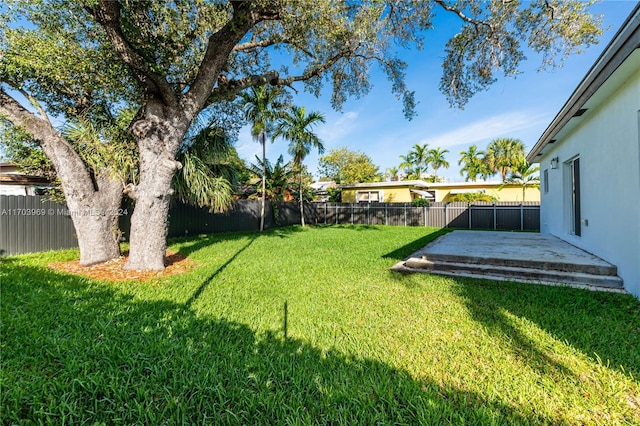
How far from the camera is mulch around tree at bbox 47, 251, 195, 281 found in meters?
4.90

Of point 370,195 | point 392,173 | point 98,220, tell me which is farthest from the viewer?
point 392,173

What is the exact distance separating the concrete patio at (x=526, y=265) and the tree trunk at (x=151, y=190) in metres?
5.00

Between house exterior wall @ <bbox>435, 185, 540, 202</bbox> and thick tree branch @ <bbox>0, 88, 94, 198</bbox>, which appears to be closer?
thick tree branch @ <bbox>0, 88, 94, 198</bbox>

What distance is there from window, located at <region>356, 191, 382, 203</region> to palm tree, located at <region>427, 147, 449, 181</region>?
12478mm

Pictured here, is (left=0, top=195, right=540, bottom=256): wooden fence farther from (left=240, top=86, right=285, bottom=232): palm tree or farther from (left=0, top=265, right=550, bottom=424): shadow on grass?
(left=0, top=265, right=550, bottom=424): shadow on grass

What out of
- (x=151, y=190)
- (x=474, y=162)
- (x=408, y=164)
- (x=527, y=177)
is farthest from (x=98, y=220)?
(x=474, y=162)

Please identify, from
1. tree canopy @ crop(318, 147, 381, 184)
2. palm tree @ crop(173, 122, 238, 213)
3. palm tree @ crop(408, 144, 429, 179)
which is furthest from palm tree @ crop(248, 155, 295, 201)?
palm tree @ crop(408, 144, 429, 179)

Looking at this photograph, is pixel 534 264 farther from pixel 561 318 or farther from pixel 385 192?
pixel 385 192

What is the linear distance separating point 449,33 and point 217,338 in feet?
29.9

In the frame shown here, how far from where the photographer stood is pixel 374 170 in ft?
105

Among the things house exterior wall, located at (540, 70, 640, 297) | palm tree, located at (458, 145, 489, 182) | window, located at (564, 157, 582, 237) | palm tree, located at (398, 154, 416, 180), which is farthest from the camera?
palm tree, located at (398, 154, 416, 180)

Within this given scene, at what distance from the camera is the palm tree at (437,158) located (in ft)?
95.9

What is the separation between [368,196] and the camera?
66.7 feet

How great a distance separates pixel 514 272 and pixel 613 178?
80.3 inches
